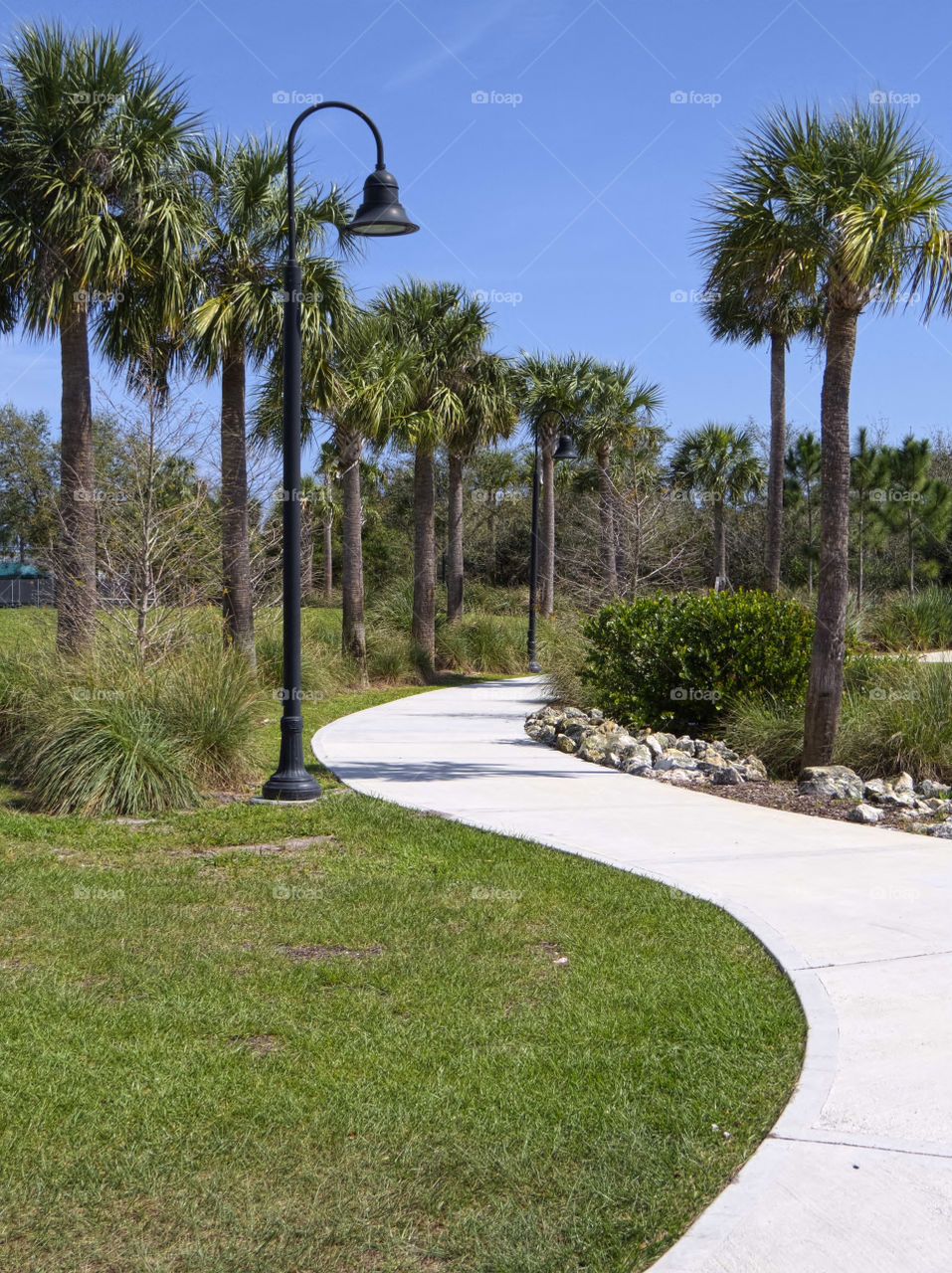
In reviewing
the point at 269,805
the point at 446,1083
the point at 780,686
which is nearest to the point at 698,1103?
Result: the point at 446,1083

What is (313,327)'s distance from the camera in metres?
16.6

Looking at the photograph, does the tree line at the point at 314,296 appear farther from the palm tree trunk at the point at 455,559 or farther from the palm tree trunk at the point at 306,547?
the palm tree trunk at the point at 306,547

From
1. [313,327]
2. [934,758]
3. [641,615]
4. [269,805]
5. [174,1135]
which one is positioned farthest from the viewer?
[313,327]

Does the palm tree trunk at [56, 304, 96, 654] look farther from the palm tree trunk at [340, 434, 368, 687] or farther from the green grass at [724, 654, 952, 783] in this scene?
the palm tree trunk at [340, 434, 368, 687]

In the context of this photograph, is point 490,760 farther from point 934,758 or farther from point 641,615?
point 934,758

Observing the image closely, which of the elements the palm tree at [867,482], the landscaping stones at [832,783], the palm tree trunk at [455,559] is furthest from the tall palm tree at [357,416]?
the palm tree at [867,482]

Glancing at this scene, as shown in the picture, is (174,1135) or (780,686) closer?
(174,1135)

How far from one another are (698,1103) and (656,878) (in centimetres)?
307

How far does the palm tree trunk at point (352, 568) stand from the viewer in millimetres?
22562

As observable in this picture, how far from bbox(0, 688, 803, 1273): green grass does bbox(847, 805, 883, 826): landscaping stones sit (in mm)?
2853

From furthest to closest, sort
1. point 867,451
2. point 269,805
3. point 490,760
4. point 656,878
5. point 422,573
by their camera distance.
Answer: point 867,451, point 422,573, point 490,760, point 269,805, point 656,878

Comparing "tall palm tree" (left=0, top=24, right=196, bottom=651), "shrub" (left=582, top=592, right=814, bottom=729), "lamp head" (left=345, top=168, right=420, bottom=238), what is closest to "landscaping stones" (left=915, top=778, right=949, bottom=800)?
"shrub" (left=582, top=592, right=814, bottom=729)

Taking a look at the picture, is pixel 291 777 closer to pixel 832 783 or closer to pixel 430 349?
pixel 832 783

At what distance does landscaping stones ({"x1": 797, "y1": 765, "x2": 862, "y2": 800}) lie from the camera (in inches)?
386
